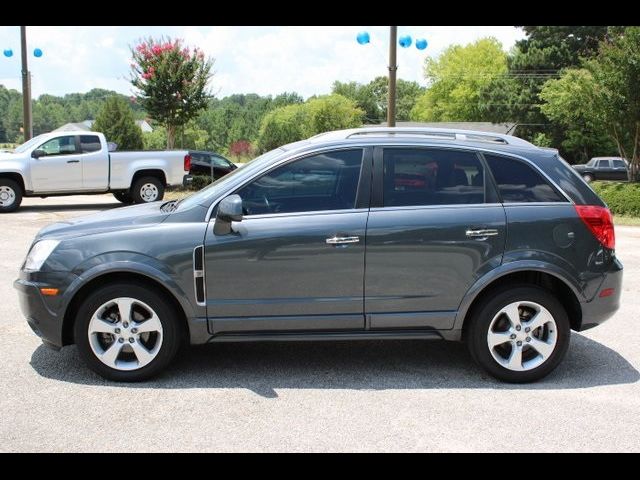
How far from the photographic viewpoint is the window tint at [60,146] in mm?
16547

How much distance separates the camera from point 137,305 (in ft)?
16.3

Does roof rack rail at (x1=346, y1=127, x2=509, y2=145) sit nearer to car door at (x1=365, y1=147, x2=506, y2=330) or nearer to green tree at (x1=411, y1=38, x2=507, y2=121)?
car door at (x1=365, y1=147, x2=506, y2=330)

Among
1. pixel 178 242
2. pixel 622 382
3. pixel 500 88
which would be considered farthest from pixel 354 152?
pixel 500 88

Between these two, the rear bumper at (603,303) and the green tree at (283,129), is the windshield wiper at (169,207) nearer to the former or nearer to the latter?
the rear bumper at (603,303)

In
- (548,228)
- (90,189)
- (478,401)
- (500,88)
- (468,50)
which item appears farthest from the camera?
(468,50)

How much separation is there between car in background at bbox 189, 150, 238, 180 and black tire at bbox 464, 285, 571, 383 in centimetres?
2055

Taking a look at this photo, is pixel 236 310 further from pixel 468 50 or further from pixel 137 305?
pixel 468 50

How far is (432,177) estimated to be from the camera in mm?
5176

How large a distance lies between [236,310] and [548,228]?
7.46 feet

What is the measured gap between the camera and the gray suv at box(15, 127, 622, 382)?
494 centimetres

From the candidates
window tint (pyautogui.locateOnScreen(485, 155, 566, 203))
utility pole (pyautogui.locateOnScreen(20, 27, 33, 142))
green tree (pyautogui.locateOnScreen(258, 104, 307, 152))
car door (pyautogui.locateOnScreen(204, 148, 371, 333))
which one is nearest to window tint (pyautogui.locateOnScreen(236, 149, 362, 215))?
car door (pyautogui.locateOnScreen(204, 148, 371, 333))

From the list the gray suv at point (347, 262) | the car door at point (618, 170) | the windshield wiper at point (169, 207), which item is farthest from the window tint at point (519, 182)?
the car door at point (618, 170)

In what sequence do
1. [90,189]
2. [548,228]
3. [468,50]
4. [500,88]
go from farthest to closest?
[468,50] < [500,88] < [90,189] < [548,228]

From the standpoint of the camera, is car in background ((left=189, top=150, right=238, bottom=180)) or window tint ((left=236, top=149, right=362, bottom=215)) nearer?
window tint ((left=236, top=149, right=362, bottom=215))
